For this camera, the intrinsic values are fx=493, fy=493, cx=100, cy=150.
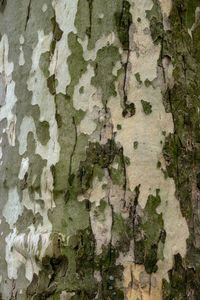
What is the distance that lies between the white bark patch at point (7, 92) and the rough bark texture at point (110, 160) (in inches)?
3.6

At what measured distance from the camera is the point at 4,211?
1.43 meters

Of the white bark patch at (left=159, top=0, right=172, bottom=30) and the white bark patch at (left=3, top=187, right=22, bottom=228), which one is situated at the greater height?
the white bark patch at (left=159, top=0, right=172, bottom=30)

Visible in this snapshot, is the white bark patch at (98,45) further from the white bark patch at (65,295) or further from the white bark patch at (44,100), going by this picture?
the white bark patch at (65,295)

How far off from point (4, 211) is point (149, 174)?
47 cm

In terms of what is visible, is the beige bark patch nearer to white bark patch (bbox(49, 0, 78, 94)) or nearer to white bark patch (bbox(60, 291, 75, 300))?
white bark patch (bbox(60, 291, 75, 300))

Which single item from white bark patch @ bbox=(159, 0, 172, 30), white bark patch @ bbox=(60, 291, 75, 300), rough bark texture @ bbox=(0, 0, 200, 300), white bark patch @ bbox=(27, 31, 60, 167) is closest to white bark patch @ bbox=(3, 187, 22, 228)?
rough bark texture @ bbox=(0, 0, 200, 300)

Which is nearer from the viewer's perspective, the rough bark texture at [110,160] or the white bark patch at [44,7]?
the rough bark texture at [110,160]

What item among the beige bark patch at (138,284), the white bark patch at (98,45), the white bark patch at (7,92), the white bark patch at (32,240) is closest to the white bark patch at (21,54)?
the white bark patch at (7,92)

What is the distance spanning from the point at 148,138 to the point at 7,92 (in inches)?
20.5

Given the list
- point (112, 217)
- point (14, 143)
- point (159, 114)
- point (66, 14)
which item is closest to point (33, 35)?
point (66, 14)

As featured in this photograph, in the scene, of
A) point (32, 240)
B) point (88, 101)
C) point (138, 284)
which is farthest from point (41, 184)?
point (138, 284)

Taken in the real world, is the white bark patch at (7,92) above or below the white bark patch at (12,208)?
above

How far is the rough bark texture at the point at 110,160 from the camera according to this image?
1190 millimetres

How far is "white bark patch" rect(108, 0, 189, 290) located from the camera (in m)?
1.21
